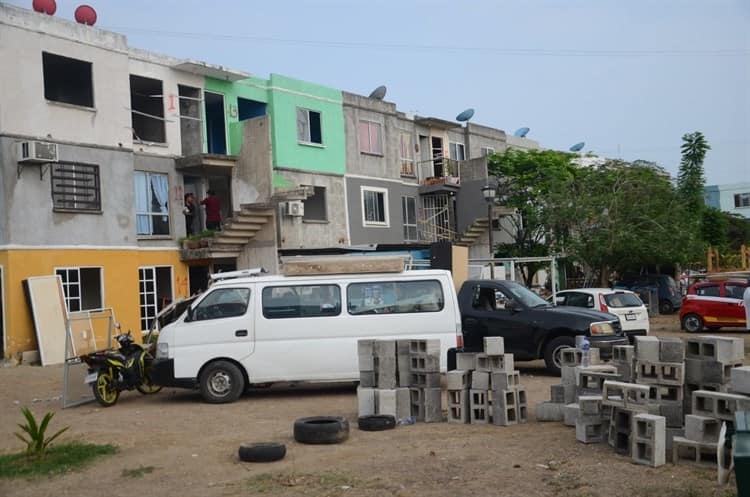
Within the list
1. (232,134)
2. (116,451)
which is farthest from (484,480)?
(232,134)

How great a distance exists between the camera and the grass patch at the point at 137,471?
805 cm

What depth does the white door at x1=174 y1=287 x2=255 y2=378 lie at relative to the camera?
12594 millimetres

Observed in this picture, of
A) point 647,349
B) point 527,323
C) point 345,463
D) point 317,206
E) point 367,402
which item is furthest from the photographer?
point 317,206

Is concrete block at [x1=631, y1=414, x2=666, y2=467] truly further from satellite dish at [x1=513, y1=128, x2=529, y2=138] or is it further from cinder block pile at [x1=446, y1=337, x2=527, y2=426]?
satellite dish at [x1=513, y1=128, x2=529, y2=138]

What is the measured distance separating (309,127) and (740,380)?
A: 71.6 ft

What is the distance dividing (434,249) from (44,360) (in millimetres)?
9825

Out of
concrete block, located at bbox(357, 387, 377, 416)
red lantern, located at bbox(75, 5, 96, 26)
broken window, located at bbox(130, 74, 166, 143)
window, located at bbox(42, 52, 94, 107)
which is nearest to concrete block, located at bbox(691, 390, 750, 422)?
concrete block, located at bbox(357, 387, 377, 416)

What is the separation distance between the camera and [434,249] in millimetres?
18906

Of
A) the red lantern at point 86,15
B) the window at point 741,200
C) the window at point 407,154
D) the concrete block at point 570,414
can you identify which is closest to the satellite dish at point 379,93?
the window at point 407,154

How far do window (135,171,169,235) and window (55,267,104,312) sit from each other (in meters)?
1.97

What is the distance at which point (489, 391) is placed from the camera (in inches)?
404

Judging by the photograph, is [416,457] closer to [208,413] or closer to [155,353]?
[208,413]

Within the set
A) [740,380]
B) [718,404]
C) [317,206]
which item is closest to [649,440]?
[718,404]

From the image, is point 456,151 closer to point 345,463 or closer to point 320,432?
point 320,432
